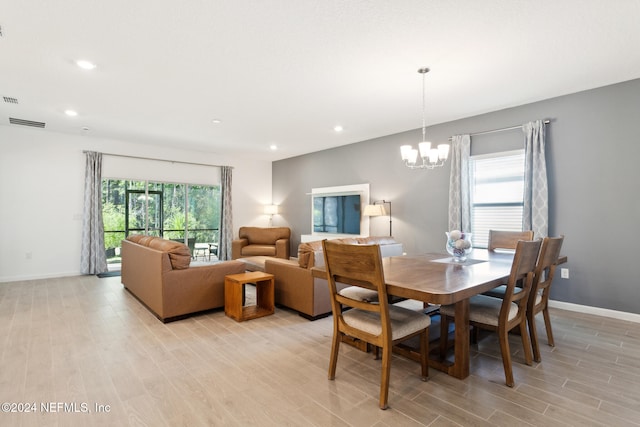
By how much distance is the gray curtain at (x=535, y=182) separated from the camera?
3941 mm

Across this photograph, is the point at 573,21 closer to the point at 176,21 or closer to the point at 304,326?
the point at 176,21

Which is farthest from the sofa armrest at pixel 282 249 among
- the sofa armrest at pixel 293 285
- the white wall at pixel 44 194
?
the white wall at pixel 44 194

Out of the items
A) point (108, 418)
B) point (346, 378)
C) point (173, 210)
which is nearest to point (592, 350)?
point (346, 378)

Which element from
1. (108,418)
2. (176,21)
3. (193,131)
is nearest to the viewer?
(108,418)

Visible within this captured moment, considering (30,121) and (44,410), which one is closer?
(44,410)

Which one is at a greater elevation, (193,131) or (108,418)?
(193,131)

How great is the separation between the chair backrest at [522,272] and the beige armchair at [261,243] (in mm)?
5143

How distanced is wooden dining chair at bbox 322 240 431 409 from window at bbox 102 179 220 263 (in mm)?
5880

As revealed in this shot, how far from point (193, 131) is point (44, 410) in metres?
4.54

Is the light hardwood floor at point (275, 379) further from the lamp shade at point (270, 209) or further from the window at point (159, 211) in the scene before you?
the lamp shade at point (270, 209)

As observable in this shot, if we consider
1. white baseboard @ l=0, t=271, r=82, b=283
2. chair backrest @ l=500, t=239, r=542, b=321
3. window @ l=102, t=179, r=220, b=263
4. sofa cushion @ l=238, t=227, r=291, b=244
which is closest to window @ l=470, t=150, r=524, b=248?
chair backrest @ l=500, t=239, r=542, b=321

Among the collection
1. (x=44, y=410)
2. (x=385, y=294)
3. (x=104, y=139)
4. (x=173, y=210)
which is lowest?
(x=44, y=410)

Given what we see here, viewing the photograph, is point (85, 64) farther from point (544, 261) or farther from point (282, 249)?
point (282, 249)

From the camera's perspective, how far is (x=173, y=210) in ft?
23.4
